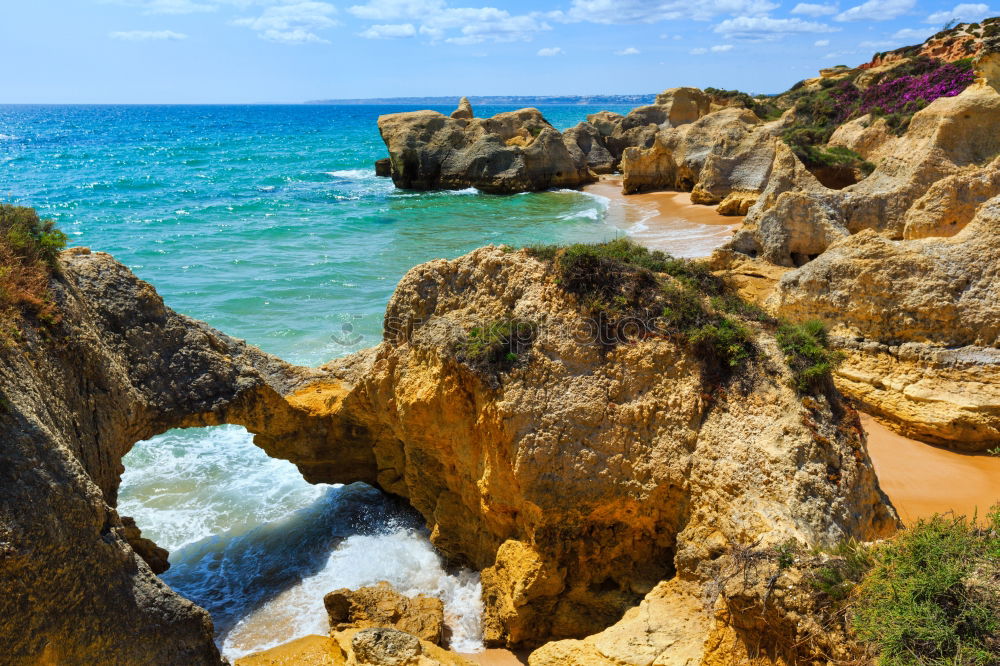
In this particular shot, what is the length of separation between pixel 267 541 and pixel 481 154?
37304 millimetres

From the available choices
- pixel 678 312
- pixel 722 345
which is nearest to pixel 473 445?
pixel 678 312

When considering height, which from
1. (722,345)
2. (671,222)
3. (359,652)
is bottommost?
(359,652)

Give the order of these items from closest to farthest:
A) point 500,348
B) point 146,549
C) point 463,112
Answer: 1. point 500,348
2. point 146,549
3. point 463,112

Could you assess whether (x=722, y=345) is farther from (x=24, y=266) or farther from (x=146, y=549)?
(x=146, y=549)

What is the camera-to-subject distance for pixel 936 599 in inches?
187

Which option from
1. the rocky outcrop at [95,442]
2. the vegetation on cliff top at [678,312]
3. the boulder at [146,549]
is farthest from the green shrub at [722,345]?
the boulder at [146,549]

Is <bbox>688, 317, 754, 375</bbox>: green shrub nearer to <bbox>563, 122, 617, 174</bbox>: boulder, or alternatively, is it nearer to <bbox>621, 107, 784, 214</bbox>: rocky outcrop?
<bbox>621, 107, 784, 214</bbox>: rocky outcrop

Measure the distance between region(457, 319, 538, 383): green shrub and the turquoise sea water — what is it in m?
3.19

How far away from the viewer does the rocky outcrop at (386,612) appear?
813 centimetres

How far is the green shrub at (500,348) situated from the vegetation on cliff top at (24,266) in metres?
4.64

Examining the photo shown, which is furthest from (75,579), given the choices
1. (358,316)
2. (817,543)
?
(358,316)

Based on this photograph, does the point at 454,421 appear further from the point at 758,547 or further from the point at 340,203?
the point at 340,203

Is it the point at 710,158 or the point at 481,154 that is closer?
the point at 710,158

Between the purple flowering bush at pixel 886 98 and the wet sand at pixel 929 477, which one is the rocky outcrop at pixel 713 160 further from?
the wet sand at pixel 929 477
